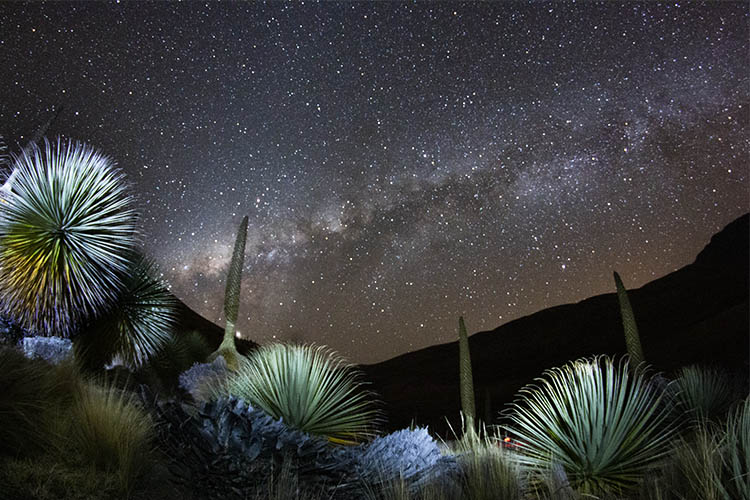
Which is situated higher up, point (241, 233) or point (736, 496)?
point (241, 233)

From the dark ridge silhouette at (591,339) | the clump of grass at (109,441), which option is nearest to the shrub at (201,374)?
the clump of grass at (109,441)

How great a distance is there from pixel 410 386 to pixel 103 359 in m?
48.3

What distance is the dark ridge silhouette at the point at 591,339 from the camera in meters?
43.9

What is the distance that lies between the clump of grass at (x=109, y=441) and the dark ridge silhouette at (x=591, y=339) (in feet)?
127

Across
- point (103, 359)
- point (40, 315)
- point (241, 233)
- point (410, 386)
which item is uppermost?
point (241, 233)

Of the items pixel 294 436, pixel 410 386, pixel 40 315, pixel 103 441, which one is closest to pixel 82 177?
pixel 40 315

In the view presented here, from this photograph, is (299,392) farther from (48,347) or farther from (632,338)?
(632,338)

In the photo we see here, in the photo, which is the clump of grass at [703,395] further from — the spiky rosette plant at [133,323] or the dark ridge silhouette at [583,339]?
the dark ridge silhouette at [583,339]

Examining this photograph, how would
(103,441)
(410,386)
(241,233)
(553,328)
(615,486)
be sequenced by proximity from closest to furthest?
→ 1. (103,441)
2. (615,486)
3. (241,233)
4. (410,386)
5. (553,328)

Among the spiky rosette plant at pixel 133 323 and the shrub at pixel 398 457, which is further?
the spiky rosette plant at pixel 133 323

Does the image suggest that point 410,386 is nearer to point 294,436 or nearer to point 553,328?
point 553,328

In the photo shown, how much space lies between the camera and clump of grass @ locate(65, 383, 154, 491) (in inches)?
157

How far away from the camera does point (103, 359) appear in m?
11.7

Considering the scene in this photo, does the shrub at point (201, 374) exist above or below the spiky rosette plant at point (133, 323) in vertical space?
below
